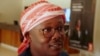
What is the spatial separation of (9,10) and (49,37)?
22.2 ft

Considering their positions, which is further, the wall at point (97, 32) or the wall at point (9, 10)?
the wall at point (9, 10)

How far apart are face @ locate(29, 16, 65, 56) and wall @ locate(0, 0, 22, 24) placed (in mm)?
6491

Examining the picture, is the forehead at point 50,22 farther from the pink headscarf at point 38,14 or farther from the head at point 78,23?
the head at point 78,23

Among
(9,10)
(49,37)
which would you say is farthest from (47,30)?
(9,10)

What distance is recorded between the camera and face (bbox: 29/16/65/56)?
81 centimetres

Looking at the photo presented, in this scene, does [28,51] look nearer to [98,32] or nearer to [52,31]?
[52,31]

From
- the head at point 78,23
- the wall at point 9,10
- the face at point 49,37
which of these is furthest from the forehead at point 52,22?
the wall at point 9,10

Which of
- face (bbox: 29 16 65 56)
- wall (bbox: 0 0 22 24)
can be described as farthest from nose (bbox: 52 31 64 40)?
wall (bbox: 0 0 22 24)

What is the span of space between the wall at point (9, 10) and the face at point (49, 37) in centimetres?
649

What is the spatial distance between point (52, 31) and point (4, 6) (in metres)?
6.67

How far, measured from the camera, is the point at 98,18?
248 centimetres

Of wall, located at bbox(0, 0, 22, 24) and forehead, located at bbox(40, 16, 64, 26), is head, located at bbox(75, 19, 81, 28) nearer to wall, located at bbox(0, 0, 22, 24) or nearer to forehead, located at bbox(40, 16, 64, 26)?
forehead, located at bbox(40, 16, 64, 26)

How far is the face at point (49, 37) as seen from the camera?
2.67 feet

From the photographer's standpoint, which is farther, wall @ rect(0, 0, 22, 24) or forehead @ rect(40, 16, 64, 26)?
wall @ rect(0, 0, 22, 24)
